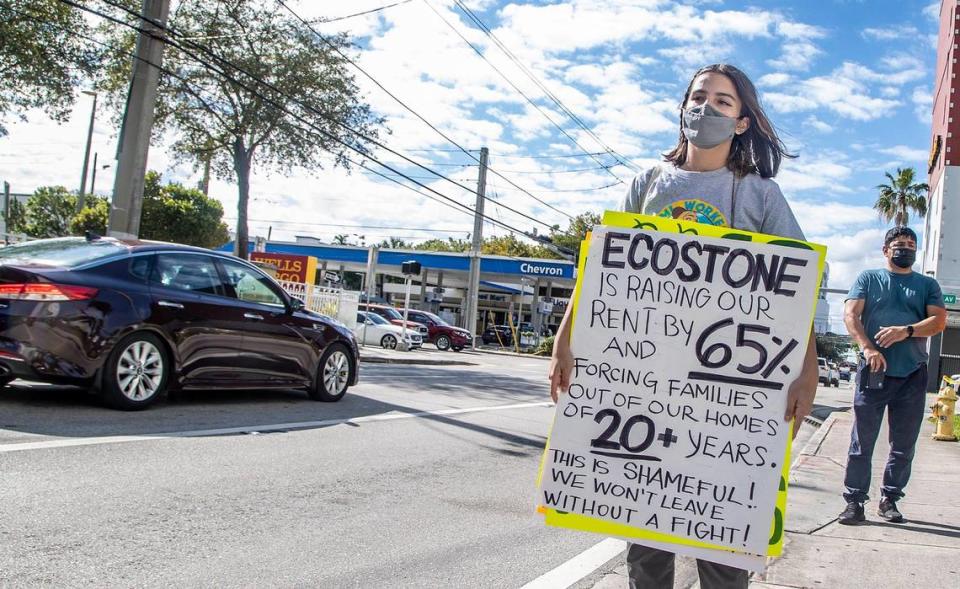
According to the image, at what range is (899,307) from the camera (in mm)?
5285

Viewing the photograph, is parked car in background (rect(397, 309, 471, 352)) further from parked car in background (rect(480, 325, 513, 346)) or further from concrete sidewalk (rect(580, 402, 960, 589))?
concrete sidewalk (rect(580, 402, 960, 589))

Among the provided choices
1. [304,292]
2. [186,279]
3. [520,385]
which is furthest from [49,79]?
[186,279]

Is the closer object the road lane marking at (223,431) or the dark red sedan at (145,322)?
the road lane marking at (223,431)

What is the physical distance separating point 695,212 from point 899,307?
3.18 m

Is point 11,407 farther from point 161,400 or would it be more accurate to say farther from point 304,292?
point 304,292

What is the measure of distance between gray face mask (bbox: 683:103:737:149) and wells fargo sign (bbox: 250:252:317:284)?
2151 centimetres

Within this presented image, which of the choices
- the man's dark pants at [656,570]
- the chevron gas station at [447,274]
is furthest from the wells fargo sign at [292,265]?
the man's dark pants at [656,570]

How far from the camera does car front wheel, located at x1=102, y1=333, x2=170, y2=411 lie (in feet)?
22.6

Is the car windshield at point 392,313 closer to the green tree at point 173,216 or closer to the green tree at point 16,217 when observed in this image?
the green tree at point 173,216

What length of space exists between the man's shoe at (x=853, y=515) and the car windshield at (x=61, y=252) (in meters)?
5.94

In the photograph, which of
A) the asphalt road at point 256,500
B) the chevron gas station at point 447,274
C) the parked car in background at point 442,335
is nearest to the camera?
the asphalt road at point 256,500

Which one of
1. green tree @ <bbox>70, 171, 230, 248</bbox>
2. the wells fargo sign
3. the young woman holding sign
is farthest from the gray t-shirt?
green tree @ <bbox>70, 171, 230, 248</bbox>

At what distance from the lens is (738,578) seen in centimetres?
258

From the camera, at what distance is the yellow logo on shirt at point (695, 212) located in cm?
275
